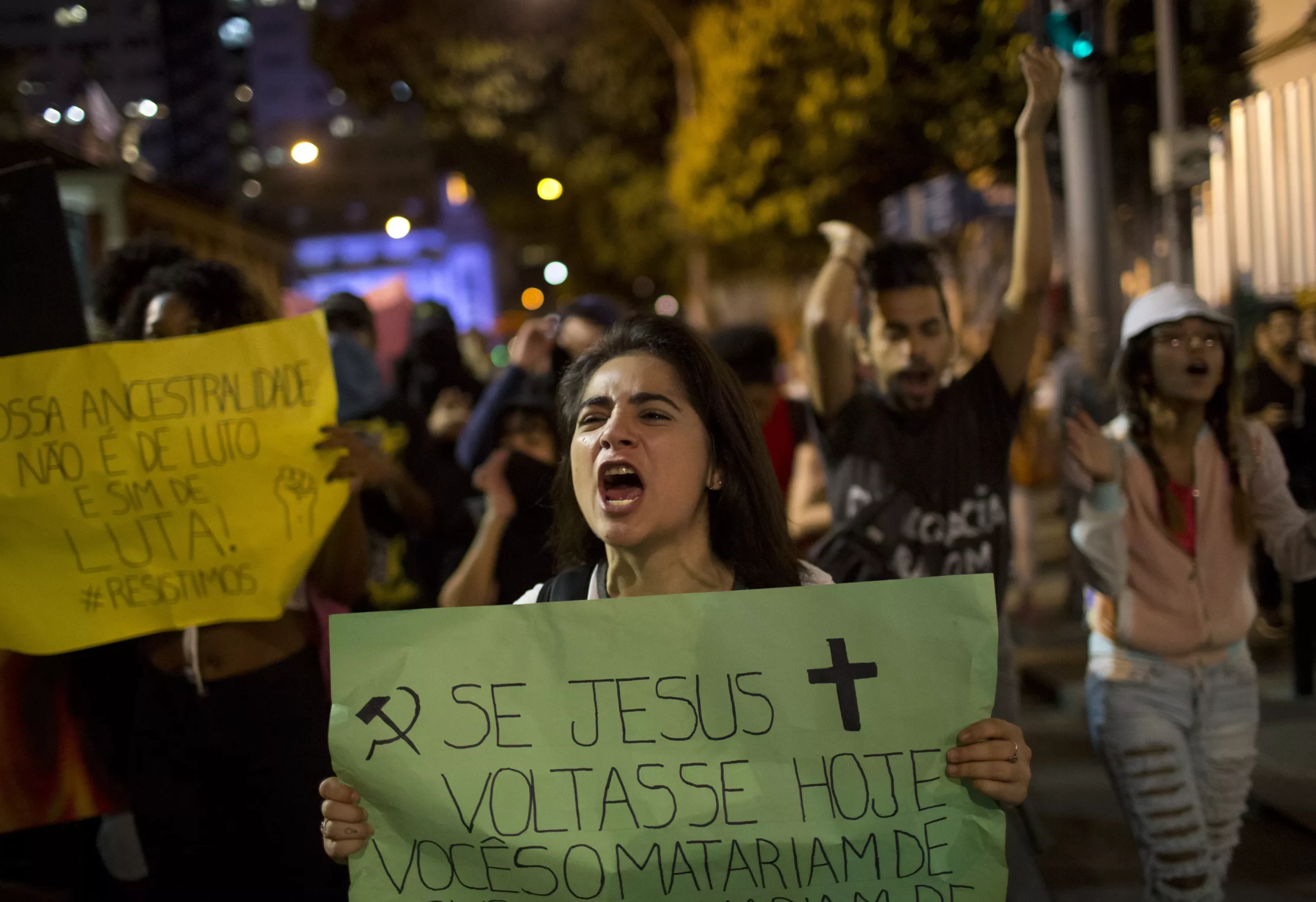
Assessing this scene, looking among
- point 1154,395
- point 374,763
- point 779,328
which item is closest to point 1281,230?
point 1154,395

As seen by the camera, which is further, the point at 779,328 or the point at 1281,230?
the point at 779,328

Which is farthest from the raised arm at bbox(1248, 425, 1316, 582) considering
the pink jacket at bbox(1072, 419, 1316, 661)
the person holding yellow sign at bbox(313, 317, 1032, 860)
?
the person holding yellow sign at bbox(313, 317, 1032, 860)

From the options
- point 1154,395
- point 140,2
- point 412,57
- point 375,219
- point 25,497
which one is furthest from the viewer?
point 375,219

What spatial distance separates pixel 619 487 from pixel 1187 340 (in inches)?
75.6

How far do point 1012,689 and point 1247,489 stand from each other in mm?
872

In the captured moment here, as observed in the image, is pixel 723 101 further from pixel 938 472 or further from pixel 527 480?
pixel 938 472

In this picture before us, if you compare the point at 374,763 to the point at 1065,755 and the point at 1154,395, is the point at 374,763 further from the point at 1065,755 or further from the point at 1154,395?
the point at 1065,755

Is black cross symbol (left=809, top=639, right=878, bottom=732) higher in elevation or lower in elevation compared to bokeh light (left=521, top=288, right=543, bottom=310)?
lower

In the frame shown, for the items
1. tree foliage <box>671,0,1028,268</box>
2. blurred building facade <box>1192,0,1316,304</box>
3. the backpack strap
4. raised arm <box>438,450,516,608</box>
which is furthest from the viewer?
tree foliage <box>671,0,1028,268</box>

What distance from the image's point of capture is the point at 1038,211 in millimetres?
3422

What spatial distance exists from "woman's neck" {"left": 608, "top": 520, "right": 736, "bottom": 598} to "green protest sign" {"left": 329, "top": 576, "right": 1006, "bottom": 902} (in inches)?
10.1

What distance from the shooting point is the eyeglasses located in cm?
329

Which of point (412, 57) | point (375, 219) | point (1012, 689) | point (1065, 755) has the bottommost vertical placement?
point (1065, 755)

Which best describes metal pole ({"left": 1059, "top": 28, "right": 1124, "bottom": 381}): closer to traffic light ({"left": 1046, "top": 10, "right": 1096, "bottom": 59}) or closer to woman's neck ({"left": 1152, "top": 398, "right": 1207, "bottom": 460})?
traffic light ({"left": 1046, "top": 10, "right": 1096, "bottom": 59})
